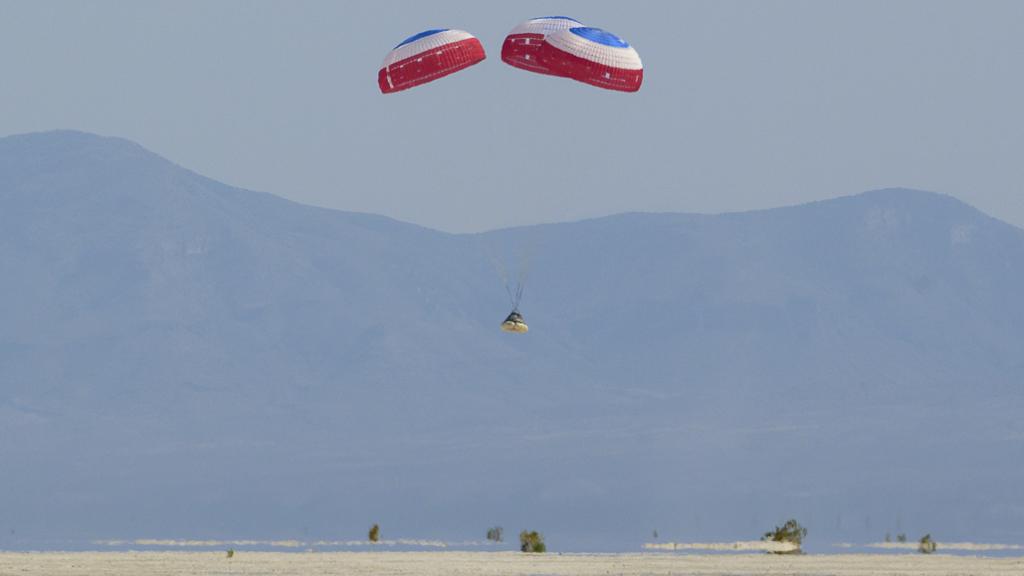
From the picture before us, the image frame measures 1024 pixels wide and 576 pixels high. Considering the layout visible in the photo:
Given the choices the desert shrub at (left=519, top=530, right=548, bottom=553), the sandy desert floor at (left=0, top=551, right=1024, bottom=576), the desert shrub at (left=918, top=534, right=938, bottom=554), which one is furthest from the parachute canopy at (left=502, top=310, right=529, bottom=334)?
the desert shrub at (left=918, top=534, right=938, bottom=554)

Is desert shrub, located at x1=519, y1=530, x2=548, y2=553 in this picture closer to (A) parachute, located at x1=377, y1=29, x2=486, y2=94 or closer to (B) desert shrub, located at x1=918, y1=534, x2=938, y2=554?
(B) desert shrub, located at x1=918, y1=534, x2=938, y2=554

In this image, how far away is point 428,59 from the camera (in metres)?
60.8

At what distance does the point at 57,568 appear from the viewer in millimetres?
55406

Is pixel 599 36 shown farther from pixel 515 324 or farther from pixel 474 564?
pixel 474 564

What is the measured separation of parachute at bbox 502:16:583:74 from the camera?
6100 cm

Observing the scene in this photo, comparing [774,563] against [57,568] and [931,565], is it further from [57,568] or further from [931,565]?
[57,568]

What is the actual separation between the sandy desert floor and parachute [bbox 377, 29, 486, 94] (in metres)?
13.7

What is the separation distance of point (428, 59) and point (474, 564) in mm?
14248

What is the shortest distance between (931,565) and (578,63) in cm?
1739

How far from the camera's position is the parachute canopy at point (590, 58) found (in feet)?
196

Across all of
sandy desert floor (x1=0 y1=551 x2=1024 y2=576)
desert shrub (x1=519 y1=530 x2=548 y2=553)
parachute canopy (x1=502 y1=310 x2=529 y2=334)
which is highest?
parachute canopy (x1=502 y1=310 x2=529 y2=334)

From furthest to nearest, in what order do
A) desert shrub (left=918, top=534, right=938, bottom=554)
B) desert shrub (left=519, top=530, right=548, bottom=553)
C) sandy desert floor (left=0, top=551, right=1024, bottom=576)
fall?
desert shrub (left=918, top=534, right=938, bottom=554) → desert shrub (left=519, top=530, right=548, bottom=553) → sandy desert floor (left=0, top=551, right=1024, bottom=576)

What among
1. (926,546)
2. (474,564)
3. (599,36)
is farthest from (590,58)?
(926,546)

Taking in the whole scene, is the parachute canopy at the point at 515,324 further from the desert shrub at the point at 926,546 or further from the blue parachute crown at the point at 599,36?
the desert shrub at the point at 926,546
